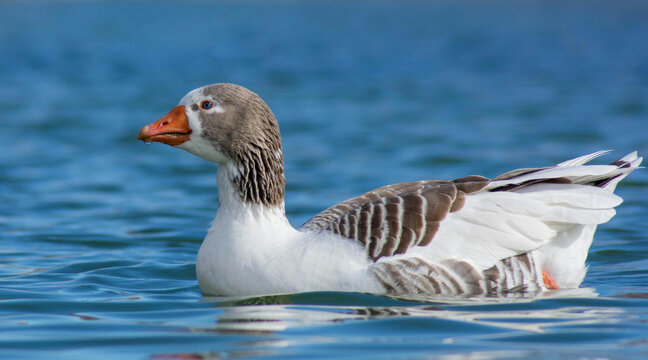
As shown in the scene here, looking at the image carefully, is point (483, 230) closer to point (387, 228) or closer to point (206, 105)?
point (387, 228)

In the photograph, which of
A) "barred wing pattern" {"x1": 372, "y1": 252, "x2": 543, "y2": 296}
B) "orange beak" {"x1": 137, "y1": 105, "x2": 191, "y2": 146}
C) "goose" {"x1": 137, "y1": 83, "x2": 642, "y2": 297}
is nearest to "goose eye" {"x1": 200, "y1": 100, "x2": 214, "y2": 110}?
"goose" {"x1": 137, "y1": 83, "x2": 642, "y2": 297}

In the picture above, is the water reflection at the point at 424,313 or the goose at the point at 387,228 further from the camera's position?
the goose at the point at 387,228

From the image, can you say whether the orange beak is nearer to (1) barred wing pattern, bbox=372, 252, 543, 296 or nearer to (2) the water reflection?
(2) the water reflection

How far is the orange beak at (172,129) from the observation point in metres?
8.76

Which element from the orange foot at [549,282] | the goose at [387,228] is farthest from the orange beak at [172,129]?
the orange foot at [549,282]

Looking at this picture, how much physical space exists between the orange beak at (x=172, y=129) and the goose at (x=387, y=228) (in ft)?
0.04


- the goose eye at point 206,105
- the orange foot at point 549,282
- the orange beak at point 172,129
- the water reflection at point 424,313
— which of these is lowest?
the water reflection at point 424,313

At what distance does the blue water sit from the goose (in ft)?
0.81

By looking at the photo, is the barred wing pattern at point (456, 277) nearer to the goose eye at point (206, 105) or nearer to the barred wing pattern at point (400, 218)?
the barred wing pattern at point (400, 218)

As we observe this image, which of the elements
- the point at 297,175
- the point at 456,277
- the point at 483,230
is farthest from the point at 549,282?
the point at 297,175

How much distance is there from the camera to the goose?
8.37m

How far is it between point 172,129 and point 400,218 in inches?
88.0

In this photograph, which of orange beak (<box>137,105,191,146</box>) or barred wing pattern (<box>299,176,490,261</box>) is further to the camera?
orange beak (<box>137,105,191,146</box>)

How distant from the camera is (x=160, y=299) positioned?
29.8 feet
